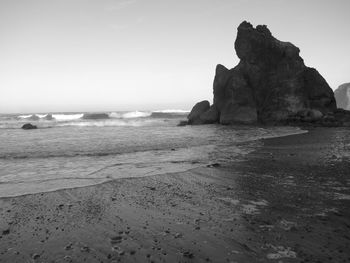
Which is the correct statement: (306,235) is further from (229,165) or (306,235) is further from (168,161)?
(168,161)

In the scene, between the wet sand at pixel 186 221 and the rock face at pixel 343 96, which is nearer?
the wet sand at pixel 186 221

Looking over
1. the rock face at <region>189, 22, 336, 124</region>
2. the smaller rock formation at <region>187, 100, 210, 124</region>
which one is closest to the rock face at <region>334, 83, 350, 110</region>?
the rock face at <region>189, 22, 336, 124</region>

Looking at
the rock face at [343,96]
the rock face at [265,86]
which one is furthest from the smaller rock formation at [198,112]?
the rock face at [343,96]

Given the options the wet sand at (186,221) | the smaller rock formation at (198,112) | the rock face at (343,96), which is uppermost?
the rock face at (343,96)

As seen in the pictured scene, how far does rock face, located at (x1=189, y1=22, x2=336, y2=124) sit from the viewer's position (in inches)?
1847

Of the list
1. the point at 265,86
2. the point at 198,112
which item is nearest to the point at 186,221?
the point at 198,112

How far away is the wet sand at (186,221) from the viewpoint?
16.0 feet

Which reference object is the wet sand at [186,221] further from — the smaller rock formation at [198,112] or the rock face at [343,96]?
the rock face at [343,96]

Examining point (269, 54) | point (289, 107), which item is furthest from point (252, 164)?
point (269, 54)

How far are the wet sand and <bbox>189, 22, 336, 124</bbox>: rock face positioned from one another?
38.0 meters

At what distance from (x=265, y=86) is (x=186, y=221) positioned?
161 feet

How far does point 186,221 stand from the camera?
636cm

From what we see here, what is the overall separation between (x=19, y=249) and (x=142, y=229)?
236 centimetres

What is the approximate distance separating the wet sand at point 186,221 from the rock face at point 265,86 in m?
38.0
